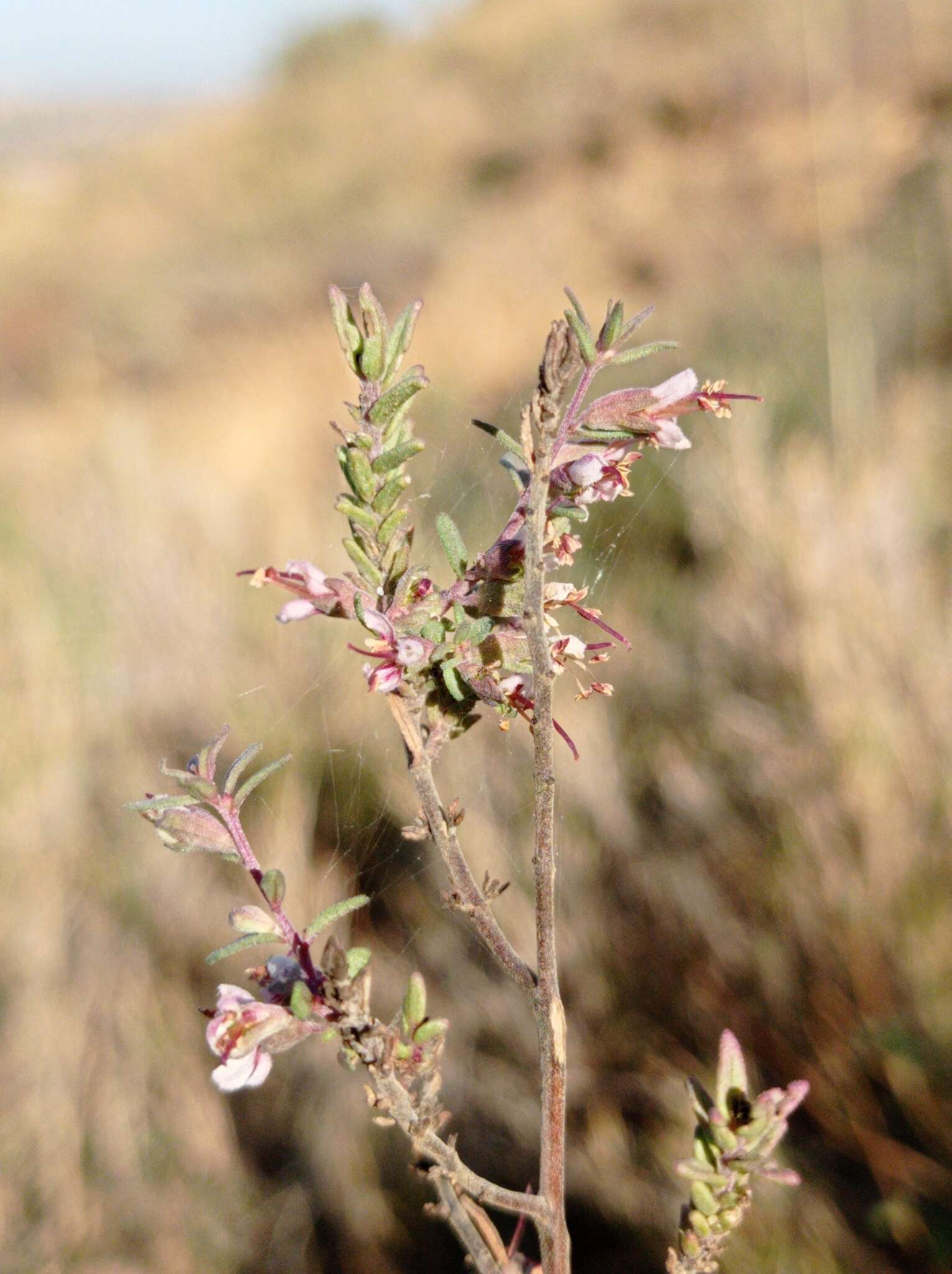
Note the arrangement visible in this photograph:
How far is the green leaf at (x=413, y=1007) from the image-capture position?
737 mm

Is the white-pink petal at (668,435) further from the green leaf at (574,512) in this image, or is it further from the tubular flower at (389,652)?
the tubular flower at (389,652)

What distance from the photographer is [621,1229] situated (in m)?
2.35

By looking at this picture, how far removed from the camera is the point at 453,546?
2.36 ft

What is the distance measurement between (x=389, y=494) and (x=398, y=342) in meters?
0.10

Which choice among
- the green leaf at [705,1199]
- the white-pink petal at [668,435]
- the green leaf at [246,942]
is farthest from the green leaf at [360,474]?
the green leaf at [705,1199]

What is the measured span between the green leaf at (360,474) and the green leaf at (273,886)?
0.27 meters

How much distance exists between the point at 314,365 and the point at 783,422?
33.8 ft

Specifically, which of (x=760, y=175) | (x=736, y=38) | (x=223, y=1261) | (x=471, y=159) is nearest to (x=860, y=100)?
(x=760, y=175)

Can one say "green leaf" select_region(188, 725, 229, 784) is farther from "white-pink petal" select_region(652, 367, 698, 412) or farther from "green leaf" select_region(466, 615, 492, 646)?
"white-pink petal" select_region(652, 367, 698, 412)

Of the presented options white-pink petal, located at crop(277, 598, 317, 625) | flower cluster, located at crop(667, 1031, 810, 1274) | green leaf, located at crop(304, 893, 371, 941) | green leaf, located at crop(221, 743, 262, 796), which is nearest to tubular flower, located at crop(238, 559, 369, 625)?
white-pink petal, located at crop(277, 598, 317, 625)

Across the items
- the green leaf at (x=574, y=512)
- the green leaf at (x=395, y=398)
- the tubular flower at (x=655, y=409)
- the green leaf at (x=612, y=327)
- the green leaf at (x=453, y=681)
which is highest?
the green leaf at (x=612, y=327)

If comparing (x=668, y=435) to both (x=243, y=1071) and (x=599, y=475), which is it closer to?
(x=599, y=475)

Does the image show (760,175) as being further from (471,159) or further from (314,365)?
(471,159)

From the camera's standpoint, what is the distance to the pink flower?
66 centimetres
